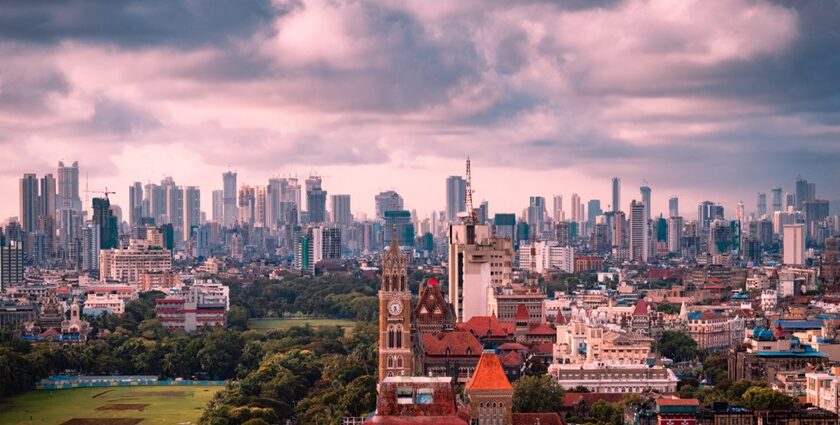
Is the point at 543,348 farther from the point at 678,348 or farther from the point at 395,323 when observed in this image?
the point at 395,323

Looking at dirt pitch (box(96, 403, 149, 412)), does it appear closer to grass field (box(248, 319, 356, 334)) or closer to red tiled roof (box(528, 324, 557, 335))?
red tiled roof (box(528, 324, 557, 335))

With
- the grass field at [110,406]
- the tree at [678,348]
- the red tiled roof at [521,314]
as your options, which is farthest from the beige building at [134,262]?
the tree at [678,348]

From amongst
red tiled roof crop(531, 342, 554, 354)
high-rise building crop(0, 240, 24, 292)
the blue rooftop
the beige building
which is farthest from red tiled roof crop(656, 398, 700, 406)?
the beige building

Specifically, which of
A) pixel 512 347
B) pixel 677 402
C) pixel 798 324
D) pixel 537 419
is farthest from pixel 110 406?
pixel 798 324

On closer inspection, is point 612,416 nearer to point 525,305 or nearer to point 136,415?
point 136,415

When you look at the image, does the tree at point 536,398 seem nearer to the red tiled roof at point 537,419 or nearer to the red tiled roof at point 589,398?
the red tiled roof at point 589,398

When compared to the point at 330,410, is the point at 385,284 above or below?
above

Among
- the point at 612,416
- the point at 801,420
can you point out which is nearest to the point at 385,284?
the point at 612,416
